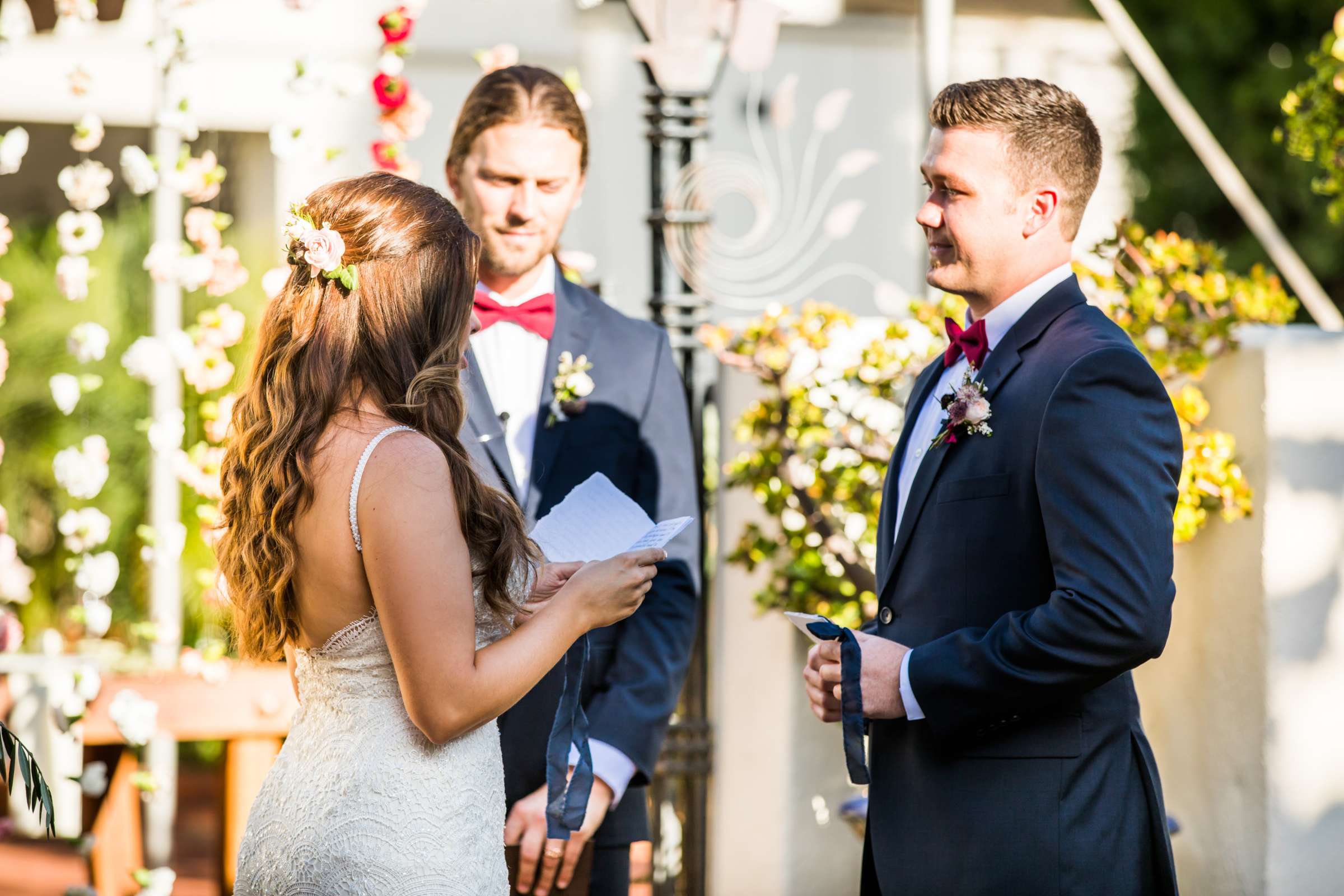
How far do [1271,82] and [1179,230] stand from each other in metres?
1.20

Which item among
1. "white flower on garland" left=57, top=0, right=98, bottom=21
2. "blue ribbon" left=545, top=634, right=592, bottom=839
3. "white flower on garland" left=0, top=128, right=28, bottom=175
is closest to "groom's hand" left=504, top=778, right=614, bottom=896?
"blue ribbon" left=545, top=634, right=592, bottom=839

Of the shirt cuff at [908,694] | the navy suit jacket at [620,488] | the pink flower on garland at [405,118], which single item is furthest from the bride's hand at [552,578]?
the pink flower on garland at [405,118]

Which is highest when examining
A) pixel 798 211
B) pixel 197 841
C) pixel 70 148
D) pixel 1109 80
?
pixel 1109 80

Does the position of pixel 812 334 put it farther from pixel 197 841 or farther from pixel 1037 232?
pixel 197 841

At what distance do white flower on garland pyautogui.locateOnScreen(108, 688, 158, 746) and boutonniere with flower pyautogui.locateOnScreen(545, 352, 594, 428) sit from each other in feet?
5.64

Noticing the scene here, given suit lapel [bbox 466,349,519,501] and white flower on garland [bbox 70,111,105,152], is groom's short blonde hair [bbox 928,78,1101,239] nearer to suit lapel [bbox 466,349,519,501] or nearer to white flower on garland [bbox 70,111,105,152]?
suit lapel [bbox 466,349,519,501]

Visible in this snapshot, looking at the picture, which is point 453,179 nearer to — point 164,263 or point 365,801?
point 164,263

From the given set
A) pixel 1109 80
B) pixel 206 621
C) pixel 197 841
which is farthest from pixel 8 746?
pixel 1109 80

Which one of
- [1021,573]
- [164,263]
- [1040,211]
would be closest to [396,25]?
[164,263]

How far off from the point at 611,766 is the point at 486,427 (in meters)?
0.70

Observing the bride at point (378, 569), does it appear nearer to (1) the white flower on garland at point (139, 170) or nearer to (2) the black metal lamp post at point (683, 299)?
(1) the white flower on garland at point (139, 170)

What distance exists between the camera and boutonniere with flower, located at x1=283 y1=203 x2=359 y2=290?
6.59ft

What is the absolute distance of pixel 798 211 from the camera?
457 cm

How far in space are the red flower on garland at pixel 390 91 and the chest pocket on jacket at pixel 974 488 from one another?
2.12 m
